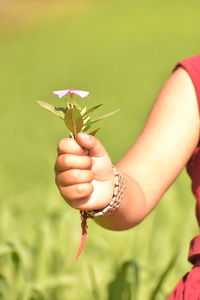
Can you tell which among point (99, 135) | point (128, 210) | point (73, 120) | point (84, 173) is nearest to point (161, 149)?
point (128, 210)

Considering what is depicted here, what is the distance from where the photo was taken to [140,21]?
13.2 m

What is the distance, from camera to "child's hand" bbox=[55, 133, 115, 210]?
2.04m

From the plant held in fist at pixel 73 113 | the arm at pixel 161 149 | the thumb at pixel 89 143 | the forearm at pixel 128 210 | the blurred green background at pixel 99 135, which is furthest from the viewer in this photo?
the blurred green background at pixel 99 135

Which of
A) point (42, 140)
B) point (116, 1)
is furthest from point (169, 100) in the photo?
point (116, 1)

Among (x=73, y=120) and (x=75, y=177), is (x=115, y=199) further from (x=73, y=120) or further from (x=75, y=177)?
(x=73, y=120)

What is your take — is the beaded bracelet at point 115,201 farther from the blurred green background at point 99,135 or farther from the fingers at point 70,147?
the blurred green background at point 99,135

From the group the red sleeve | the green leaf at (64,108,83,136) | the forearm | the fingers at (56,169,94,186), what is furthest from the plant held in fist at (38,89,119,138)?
the red sleeve

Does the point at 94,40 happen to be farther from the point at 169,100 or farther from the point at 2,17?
the point at 169,100

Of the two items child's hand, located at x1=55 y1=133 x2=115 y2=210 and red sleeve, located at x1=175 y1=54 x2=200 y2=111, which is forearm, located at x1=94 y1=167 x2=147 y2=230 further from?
red sleeve, located at x1=175 y1=54 x2=200 y2=111

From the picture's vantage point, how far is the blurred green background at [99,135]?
3271 mm

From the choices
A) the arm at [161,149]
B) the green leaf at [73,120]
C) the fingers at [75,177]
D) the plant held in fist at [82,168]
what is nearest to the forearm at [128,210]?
the arm at [161,149]

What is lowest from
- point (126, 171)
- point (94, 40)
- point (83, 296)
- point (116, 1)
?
point (83, 296)

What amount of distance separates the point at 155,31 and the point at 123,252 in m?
8.80

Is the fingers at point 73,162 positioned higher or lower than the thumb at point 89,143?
lower
